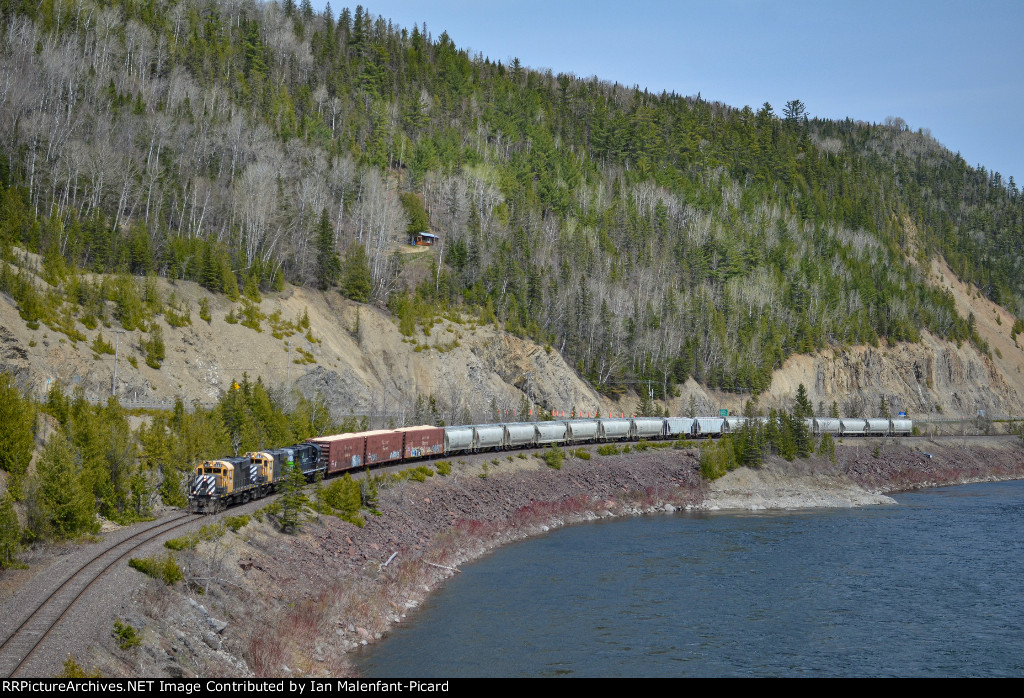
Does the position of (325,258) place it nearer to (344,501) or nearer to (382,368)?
(382,368)

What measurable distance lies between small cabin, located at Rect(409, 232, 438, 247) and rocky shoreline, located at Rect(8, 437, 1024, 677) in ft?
170

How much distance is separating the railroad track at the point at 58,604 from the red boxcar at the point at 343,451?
16763mm

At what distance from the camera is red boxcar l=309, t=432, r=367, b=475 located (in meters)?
53.4

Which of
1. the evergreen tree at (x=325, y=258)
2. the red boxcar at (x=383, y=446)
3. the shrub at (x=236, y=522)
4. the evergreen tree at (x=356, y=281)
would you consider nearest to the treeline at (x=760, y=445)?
the red boxcar at (x=383, y=446)

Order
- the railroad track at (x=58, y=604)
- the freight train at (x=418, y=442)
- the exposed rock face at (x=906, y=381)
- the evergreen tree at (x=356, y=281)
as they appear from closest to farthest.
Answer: the railroad track at (x=58, y=604), the freight train at (x=418, y=442), the evergreen tree at (x=356, y=281), the exposed rock face at (x=906, y=381)

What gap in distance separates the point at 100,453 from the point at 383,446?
2206cm

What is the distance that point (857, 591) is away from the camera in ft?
149

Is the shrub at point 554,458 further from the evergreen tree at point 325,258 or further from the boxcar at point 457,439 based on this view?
the evergreen tree at point 325,258

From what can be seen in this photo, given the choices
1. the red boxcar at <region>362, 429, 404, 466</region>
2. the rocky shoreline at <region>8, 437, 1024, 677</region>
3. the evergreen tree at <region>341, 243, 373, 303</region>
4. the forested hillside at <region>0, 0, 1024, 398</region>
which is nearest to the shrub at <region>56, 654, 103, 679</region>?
the rocky shoreline at <region>8, 437, 1024, 677</region>

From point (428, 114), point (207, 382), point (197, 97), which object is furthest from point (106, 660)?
point (428, 114)

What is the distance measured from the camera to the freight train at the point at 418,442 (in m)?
42.2

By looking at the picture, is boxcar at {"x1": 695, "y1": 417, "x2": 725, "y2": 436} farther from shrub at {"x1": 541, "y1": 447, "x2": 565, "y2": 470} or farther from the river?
the river

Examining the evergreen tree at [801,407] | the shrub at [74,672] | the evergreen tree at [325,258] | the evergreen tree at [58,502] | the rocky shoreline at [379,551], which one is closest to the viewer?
the shrub at [74,672]

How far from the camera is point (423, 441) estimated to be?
65.0 metres
